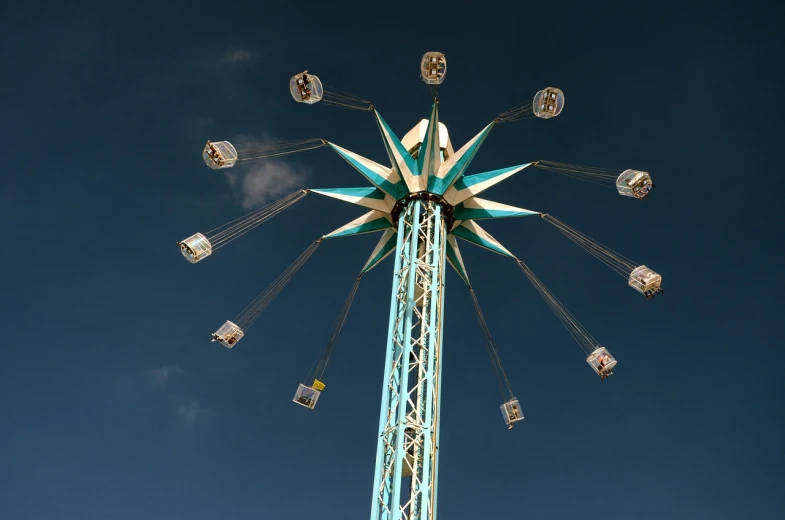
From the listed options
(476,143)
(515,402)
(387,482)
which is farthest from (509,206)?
(387,482)

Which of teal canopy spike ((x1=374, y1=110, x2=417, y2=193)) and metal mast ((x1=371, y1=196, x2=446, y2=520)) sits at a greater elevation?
teal canopy spike ((x1=374, y1=110, x2=417, y2=193))

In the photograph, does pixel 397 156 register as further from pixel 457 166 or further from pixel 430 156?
pixel 457 166

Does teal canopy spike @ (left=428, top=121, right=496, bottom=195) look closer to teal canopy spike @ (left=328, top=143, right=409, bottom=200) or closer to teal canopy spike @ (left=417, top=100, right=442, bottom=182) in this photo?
teal canopy spike @ (left=417, top=100, right=442, bottom=182)

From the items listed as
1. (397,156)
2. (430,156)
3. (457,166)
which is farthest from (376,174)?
(457,166)

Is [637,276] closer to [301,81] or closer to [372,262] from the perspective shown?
[372,262]

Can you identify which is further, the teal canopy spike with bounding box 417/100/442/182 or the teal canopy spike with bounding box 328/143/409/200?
the teal canopy spike with bounding box 328/143/409/200

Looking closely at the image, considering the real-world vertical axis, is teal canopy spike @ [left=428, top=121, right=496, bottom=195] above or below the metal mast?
above

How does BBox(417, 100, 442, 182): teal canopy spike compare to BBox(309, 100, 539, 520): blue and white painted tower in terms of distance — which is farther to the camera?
BBox(417, 100, 442, 182): teal canopy spike

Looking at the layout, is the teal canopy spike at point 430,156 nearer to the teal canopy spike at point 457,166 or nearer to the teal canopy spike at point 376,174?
the teal canopy spike at point 457,166

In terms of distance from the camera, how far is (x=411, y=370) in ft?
86.5

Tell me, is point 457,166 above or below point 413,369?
above

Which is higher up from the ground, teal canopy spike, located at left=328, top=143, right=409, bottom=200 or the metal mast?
teal canopy spike, located at left=328, top=143, right=409, bottom=200

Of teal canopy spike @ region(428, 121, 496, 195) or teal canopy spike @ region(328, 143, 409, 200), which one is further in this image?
teal canopy spike @ region(328, 143, 409, 200)

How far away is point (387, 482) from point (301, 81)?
14837mm
